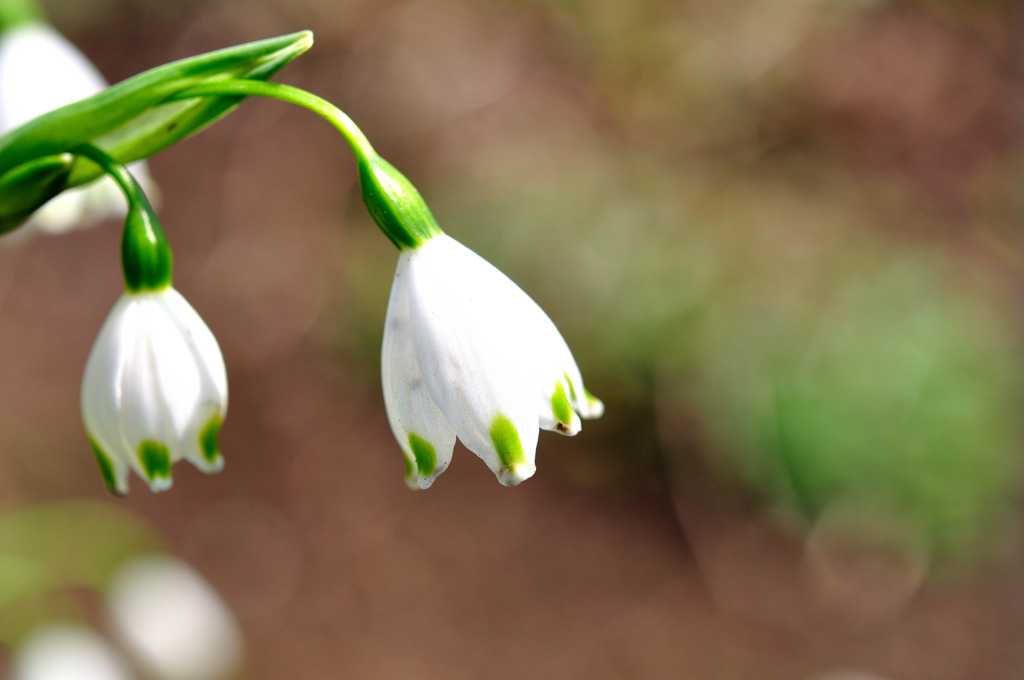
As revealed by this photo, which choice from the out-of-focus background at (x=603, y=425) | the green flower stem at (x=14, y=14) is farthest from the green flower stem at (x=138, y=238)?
the out-of-focus background at (x=603, y=425)

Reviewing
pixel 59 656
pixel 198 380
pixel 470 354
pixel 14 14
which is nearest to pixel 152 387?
pixel 198 380

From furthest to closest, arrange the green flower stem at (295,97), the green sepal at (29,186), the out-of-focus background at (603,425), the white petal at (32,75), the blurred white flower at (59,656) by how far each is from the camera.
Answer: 1. the out-of-focus background at (603,425)
2. the blurred white flower at (59,656)
3. the white petal at (32,75)
4. the green sepal at (29,186)
5. the green flower stem at (295,97)

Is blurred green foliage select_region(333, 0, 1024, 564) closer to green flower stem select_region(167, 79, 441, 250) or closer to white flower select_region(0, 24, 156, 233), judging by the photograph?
white flower select_region(0, 24, 156, 233)

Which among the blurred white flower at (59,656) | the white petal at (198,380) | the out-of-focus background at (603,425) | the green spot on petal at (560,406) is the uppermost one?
the white petal at (198,380)

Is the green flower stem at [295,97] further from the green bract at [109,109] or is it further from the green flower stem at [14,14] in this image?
the green flower stem at [14,14]

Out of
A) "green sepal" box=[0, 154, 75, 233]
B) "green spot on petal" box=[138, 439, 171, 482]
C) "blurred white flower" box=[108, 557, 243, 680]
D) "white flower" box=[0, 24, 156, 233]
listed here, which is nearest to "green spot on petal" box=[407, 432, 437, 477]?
"green spot on petal" box=[138, 439, 171, 482]

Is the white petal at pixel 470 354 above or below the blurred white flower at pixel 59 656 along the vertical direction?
above
